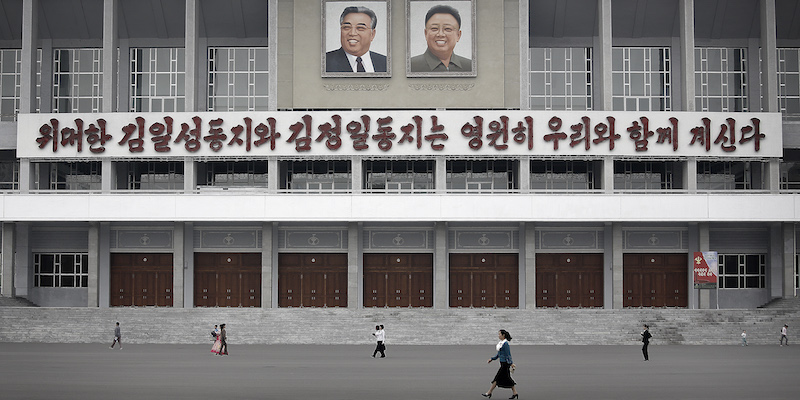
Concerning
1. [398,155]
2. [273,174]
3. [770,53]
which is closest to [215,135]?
[273,174]

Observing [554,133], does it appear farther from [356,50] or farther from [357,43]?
[357,43]

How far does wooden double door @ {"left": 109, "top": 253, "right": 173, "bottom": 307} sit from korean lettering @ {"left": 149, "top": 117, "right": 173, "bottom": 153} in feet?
21.1

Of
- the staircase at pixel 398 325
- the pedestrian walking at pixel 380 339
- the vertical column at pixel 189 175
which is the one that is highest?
the vertical column at pixel 189 175

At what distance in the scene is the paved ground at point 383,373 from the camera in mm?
19797

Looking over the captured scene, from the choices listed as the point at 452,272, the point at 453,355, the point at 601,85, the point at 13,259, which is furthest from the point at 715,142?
the point at 13,259

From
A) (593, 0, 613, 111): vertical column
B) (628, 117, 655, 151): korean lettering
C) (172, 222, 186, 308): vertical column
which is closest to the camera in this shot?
(628, 117, 655, 151): korean lettering

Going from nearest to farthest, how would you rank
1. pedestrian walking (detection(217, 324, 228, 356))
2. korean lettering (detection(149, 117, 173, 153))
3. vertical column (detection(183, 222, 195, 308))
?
pedestrian walking (detection(217, 324, 228, 356))
korean lettering (detection(149, 117, 173, 153))
vertical column (detection(183, 222, 195, 308))

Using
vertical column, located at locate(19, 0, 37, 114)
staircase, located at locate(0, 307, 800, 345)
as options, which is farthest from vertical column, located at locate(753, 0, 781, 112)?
vertical column, located at locate(19, 0, 37, 114)

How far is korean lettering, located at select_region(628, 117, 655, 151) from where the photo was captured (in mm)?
44438

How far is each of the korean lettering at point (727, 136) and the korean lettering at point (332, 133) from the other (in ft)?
66.1

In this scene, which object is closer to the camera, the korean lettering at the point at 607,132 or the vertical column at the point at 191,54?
the korean lettering at the point at 607,132

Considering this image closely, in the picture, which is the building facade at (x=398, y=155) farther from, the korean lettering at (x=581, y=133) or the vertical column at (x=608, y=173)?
the vertical column at (x=608, y=173)

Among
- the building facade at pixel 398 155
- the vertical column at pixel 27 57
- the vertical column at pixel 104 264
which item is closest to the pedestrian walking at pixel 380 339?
the building facade at pixel 398 155

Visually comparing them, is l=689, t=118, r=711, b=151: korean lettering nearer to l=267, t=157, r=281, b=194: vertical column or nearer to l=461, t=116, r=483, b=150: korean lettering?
l=461, t=116, r=483, b=150: korean lettering
